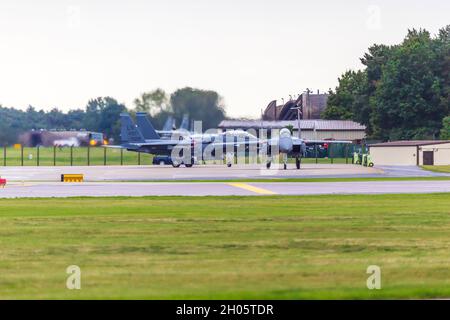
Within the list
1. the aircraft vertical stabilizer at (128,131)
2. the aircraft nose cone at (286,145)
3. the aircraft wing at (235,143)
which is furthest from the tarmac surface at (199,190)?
the aircraft wing at (235,143)

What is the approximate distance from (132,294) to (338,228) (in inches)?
486

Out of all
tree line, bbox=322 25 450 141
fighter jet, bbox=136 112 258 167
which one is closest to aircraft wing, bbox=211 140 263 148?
fighter jet, bbox=136 112 258 167

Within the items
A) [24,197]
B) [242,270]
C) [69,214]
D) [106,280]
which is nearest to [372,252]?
[242,270]

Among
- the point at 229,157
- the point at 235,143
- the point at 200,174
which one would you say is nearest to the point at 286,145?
the point at 229,157

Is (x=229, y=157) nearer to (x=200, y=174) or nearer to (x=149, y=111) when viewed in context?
(x=149, y=111)

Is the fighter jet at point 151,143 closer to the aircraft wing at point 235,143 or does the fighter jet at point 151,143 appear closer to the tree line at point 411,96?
the aircraft wing at point 235,143

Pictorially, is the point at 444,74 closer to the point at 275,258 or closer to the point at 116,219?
the point at 116,219

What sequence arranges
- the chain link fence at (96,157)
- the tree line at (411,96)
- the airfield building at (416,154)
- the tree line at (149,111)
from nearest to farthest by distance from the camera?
the tree line at (149,111) < the airfield building at (416,154) < the chain link fence at (96,157) < the tree line at (411,96)

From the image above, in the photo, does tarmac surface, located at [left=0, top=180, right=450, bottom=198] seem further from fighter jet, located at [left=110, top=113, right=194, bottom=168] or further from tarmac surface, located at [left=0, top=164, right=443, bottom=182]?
fighter jet, located at [left=110, top=113, right=194, bottom=168]

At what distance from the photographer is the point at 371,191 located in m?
48.5

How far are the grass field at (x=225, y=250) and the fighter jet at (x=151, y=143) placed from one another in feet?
199

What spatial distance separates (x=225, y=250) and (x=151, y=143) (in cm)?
7993

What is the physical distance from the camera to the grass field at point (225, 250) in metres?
17.4

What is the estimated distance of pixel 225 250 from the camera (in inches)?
898
